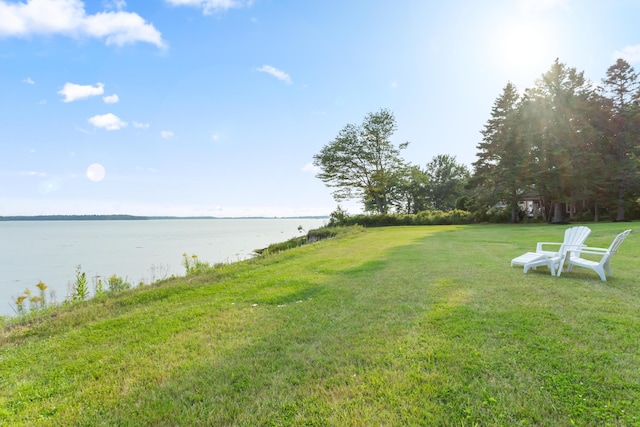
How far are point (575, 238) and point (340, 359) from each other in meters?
7.13

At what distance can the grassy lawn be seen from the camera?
7.23 ft

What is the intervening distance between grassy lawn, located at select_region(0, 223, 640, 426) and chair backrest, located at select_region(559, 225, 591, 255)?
0.90 m

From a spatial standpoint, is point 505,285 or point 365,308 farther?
point 505,285

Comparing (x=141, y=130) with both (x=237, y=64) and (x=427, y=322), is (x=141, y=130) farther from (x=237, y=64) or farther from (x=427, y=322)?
(x=427, y=322)

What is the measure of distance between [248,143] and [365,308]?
1794 centimetres

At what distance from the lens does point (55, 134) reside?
15.5 meters

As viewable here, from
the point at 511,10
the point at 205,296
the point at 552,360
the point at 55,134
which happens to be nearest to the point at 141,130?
the point at 55,134

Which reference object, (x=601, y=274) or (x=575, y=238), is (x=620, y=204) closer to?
(x=575, y=238)

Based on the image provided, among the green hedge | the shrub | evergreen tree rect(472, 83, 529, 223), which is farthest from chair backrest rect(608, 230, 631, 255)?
the green hedge

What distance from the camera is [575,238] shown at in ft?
23.3

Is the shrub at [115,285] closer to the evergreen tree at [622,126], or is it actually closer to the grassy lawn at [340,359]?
the grassy lawn at [340,359]

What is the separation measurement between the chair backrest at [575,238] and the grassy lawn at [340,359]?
90 centimetres

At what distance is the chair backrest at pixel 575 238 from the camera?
6.32m

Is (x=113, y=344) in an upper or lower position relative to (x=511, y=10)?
lower
